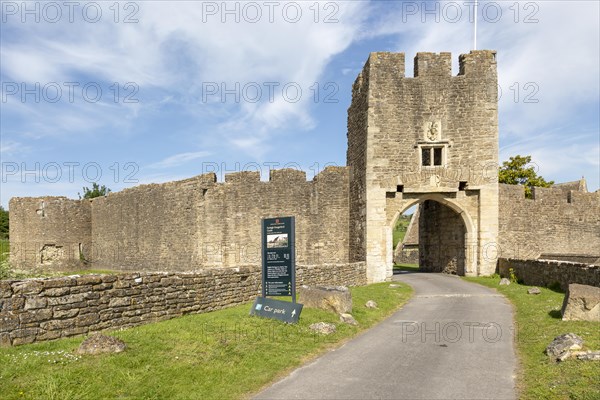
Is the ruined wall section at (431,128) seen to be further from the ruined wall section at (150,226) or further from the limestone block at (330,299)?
the limestone block at (330,299)

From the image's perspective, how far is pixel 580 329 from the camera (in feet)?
30.2

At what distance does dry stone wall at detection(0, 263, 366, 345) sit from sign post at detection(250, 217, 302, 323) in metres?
1.63

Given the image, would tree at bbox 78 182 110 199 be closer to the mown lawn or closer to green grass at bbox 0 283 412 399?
the mown lawn

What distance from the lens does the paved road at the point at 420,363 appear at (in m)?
6.26

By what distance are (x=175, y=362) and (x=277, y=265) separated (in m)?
4.34

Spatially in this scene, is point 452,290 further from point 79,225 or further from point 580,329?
point 79,225

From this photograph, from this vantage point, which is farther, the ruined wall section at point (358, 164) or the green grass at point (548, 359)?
the ruined wall section at point (358, 164)

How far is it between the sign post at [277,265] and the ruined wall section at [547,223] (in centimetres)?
1543

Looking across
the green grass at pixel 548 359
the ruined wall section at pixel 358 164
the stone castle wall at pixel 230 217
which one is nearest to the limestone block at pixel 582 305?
the green grass at pixel 548 359

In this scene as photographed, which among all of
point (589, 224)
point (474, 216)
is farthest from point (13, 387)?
point (589, 224)

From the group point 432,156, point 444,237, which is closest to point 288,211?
point 432,156

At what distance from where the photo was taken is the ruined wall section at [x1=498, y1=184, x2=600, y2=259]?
24.1 metres

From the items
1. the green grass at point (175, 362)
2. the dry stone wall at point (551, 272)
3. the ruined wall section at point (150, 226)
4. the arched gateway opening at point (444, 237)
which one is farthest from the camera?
the ruined wall section at point (150, 226)

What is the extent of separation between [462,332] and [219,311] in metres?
6.04
